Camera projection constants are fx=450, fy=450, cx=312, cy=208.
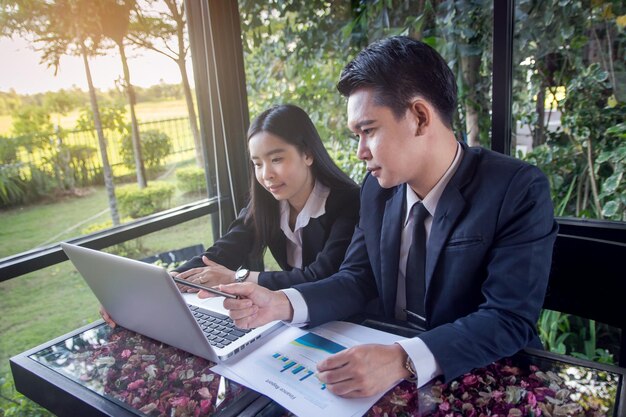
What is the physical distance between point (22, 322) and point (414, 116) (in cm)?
268

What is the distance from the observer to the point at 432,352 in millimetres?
866

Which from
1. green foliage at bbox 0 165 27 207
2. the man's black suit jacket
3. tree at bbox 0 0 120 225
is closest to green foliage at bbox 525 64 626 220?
the man's black suit jacket

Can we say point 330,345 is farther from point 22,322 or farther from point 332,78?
point 22,322

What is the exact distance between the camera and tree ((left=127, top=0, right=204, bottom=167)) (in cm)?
218

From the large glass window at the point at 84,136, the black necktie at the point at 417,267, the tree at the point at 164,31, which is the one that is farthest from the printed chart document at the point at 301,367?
the tree at the point at 164,31

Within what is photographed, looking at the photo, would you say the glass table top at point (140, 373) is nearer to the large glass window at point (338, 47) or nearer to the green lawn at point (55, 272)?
the green lawn at point (55, 272)

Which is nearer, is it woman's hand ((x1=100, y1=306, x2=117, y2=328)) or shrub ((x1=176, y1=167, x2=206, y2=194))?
woman's hand ((x1=100, y1=306, x2=117, y2=328))

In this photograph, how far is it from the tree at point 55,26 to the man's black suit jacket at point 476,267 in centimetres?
168

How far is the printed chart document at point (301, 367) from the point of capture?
2.56 feet

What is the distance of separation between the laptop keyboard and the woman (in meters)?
0.27

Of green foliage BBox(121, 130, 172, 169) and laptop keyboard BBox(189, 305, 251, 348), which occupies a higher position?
green foliage BBox(121, 130, 172, 169)

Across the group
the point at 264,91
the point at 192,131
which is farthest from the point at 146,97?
the point at 264,91

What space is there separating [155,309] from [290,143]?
836 mm

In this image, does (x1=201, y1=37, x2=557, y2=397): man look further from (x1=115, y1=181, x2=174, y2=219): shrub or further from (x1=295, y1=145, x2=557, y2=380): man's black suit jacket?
(x1=115, y1=181, x2=174, y2=219): shrub
